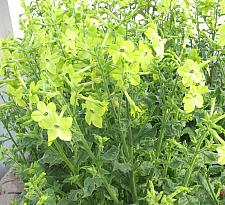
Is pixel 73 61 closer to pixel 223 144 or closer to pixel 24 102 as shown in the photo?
pixel 24 102

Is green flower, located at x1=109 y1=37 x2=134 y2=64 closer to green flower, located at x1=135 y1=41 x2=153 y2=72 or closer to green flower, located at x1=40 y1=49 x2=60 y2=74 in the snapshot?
green flower, located at x1=135 y1=41 x2=153 y2=72

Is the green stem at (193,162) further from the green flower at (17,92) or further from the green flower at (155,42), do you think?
the green flower at (17,92)

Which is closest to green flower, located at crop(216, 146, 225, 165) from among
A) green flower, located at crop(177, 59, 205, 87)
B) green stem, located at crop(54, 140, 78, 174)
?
green flower, located at crop(177, 59, 205, 87)

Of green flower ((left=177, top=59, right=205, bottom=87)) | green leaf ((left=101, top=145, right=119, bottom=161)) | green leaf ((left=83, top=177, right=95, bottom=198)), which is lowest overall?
green leaf ((left=83, top=177, right=95, bottom=198))

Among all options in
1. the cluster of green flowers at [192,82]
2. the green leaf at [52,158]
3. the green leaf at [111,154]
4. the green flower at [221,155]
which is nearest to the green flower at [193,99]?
the cluster of green flowers at [192,82]

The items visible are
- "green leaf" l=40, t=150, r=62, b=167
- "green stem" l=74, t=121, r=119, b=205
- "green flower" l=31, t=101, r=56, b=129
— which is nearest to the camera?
"green flower" l=31, t=101, r=56, b=129

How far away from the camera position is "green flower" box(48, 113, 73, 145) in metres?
0.88

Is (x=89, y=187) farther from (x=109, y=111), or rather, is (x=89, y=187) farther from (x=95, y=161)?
(x=109, y=111)

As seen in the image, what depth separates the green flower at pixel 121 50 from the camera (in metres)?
0.93

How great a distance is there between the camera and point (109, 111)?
1172mm

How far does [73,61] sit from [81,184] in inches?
12.5

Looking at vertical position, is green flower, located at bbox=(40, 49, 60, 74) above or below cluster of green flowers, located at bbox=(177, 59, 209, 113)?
above

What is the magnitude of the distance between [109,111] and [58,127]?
0.97 ft

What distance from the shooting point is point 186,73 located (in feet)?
3.18
